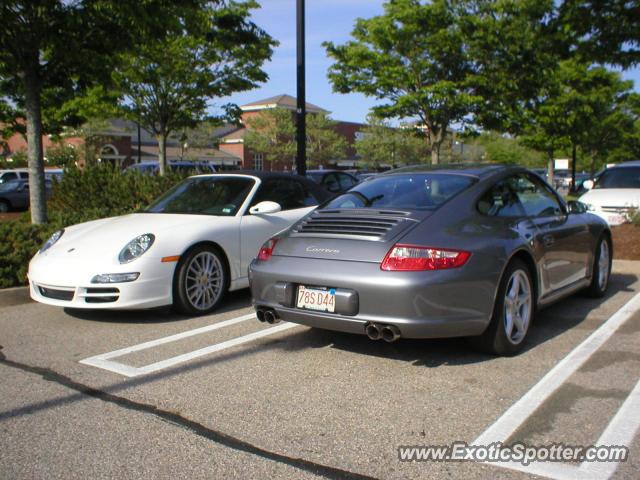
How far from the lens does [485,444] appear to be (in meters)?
3.12

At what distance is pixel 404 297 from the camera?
3945mm

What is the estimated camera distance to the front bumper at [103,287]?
545 centimetres

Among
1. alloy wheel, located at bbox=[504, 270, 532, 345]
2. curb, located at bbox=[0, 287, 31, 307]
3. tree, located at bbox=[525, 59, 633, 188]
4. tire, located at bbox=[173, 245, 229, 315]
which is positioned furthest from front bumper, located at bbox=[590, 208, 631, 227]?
tree, located at bbox=[525, 59, 633, 188]

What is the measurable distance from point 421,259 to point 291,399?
118 cm

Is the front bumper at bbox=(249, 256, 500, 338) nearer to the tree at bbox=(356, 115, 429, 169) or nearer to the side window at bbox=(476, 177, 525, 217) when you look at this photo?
the side window at bbox=(476, 177, 525, 217)

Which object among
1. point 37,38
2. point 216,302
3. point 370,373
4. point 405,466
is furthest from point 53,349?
point 37,38

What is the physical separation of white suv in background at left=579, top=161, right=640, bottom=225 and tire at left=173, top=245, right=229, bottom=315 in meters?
6.68

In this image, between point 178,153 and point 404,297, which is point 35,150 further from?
point 178,153

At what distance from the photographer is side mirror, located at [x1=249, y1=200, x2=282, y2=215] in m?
6.38

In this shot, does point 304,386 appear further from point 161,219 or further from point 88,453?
point 161,219

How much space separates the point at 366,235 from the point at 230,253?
226 cm

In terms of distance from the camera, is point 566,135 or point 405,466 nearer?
point 405,466

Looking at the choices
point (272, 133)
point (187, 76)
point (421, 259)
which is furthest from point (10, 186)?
point (272, 133)

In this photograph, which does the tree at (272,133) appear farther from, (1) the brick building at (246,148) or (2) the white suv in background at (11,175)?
(2) the white suv in background at (11,175)
